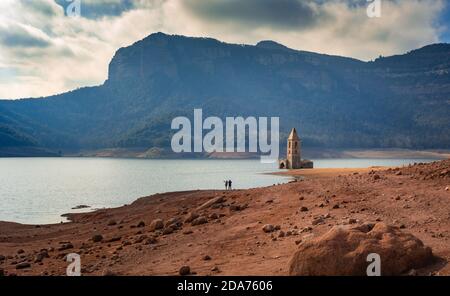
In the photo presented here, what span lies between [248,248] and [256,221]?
5202 mm

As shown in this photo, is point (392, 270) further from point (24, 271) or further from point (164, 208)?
point (164, 208)

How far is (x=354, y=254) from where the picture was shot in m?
11.1

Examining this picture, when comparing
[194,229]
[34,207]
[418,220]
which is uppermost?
[418,220]

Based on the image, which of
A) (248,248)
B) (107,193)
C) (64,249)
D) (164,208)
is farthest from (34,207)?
(248,248)

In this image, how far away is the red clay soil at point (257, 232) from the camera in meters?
14.7

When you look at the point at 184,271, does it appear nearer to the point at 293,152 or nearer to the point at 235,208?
the point at 235,208

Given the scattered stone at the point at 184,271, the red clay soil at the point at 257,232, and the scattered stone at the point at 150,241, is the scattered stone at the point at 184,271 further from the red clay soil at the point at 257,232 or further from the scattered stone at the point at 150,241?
the scattered stone at the point at 150,241

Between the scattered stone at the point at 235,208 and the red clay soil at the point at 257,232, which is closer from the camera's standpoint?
the red clay soil at the point at 257,232

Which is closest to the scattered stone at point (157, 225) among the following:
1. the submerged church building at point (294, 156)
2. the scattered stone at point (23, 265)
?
the scattered stone at point (23, 265)

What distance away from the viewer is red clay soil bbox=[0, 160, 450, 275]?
1474 cm

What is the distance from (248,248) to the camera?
16.3 meters

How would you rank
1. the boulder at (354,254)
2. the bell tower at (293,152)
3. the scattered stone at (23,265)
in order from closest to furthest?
the boulder at (354,254)
the scattered stone at (23,265)
the bell tower at (293,152)

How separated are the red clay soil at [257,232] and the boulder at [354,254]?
50 cm

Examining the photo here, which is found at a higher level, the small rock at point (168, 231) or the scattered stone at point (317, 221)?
the scattered stone at point (317, 221)
